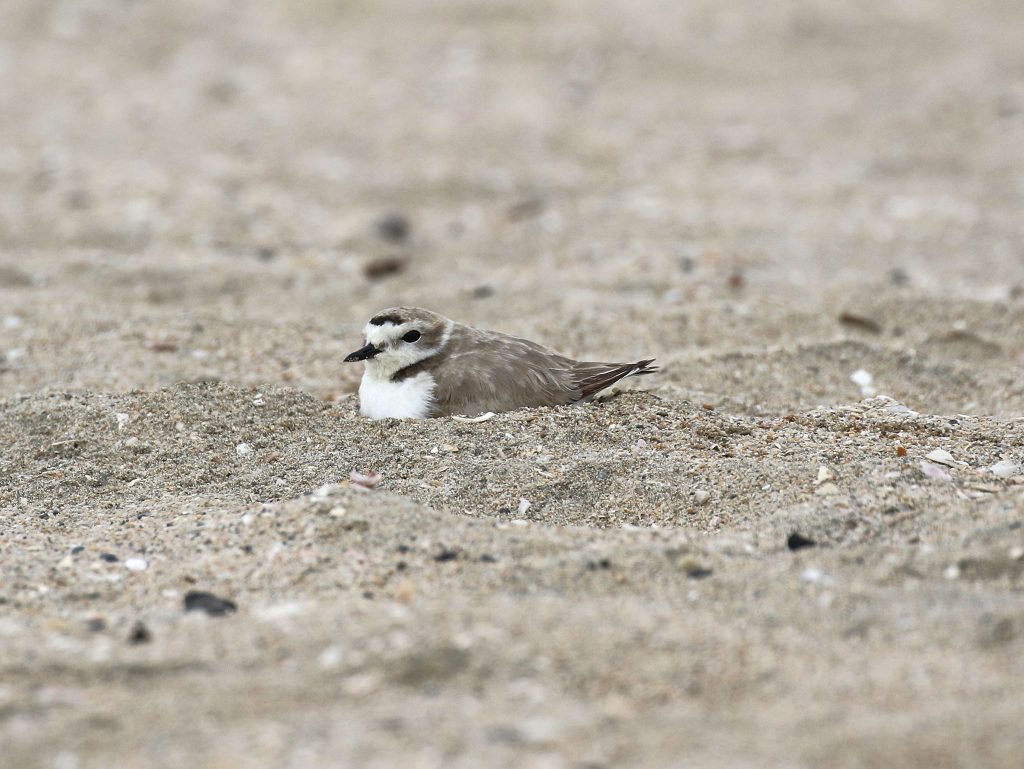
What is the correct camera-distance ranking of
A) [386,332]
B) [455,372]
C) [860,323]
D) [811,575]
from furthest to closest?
1. [860,323]
2. [386,332]
3. [455,372]
4. [811,575]

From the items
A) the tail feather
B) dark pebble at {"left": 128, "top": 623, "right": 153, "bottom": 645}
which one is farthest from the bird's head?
dark pebble at {"left": 128, "top": 623, "right": 153, "bottom": 645}

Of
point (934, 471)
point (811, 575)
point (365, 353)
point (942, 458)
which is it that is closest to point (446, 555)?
point (811, 575)

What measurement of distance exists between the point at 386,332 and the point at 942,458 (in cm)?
235

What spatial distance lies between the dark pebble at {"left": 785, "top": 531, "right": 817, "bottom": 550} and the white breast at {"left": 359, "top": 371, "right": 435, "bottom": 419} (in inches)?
69.1

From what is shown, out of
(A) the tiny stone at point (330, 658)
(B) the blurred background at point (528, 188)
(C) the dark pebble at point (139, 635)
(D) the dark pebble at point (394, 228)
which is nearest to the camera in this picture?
(A) the tiny stone at point (330, 658)

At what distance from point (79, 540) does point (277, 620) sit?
1122 millimetres

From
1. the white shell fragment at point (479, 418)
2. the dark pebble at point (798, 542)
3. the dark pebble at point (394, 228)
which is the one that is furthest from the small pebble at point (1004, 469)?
the dark pebble at point (394, 228)

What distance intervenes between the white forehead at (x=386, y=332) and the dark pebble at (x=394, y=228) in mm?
3529

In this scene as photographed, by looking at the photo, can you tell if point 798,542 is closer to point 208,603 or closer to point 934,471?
point 934,471

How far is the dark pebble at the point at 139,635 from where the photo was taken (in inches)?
137

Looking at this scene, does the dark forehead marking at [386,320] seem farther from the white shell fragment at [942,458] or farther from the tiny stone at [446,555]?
the white shell fragment at [942,458]

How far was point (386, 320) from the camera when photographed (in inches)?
214

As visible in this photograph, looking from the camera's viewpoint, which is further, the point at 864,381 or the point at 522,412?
the point at 864,381

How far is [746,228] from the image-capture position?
29.6 feet
